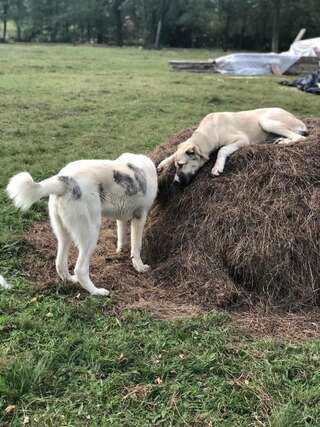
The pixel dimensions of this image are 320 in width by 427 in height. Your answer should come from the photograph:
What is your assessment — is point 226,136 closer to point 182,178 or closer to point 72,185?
point 182,178

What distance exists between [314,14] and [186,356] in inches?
1908

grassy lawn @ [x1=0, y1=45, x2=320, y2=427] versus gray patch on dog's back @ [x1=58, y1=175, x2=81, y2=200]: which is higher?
gray patch on dog's back @ [x1=58, y1=175, x2=81, y2=200]

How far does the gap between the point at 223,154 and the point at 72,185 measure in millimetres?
2094

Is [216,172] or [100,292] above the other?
[216,172]

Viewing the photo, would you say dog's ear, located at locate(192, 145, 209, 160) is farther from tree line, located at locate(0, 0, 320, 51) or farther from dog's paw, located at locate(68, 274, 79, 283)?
tree line, located at locate(0, 0, 320, 51)

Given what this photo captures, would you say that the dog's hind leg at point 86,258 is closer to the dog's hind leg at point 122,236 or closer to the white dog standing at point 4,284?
the white dog standing at point 4,284

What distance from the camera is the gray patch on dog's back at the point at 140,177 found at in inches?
218

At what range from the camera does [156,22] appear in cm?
5231

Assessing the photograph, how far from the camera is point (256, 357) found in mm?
4039

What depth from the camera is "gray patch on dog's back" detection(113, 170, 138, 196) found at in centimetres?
527

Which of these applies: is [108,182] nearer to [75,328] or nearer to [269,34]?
[75,328]

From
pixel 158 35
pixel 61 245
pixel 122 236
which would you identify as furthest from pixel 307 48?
pixel 61 245

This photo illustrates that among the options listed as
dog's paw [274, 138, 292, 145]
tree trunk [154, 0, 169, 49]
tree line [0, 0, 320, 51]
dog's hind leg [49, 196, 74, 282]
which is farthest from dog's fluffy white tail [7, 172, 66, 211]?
tree line [0, 0, 320, 51]

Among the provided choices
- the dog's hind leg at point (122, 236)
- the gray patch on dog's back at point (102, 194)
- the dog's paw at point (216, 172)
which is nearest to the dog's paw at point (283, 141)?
the dog's paw at point (216, 172)
